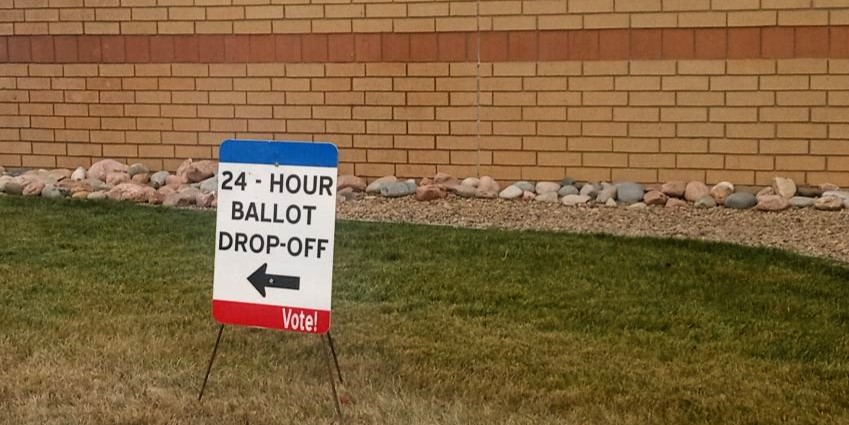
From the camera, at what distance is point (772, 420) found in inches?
184

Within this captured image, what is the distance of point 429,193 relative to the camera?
10.8 meters

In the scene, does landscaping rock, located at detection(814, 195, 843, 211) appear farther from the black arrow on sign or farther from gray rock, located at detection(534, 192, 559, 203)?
the black arrow on sign

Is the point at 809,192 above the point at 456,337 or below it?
above

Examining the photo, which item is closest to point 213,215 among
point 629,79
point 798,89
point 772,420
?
point 629,79

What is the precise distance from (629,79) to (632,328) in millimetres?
5163

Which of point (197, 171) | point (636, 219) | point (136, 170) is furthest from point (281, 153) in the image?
point (136, 170)

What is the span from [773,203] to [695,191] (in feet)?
2.46

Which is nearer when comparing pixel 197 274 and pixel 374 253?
pixel 197 274

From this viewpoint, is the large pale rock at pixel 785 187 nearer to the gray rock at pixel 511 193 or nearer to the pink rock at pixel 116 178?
the gray rock at pixel 511 193

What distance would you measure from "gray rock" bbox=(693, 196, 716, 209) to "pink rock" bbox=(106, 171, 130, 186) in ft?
19.2

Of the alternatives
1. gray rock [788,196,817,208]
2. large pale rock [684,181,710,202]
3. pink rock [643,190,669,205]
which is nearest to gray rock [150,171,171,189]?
pink rock [643,190,669,205]

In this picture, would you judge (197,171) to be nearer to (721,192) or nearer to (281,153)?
(721,192)

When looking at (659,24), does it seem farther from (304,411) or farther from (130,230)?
(304,411)

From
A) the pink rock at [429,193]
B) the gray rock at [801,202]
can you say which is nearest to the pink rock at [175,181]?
the pink rock at [429,193]
